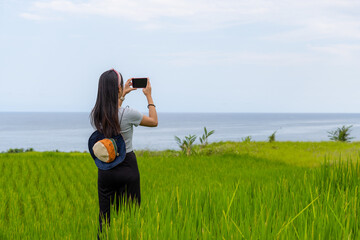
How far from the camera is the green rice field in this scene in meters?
2.44

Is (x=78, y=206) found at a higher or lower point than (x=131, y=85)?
lower

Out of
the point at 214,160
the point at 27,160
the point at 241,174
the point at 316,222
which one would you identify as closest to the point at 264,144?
the point at 214,160

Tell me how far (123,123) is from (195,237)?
4.85ft

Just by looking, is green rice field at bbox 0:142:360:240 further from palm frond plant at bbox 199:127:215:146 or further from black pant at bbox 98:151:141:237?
palm frond plant at bbox 199:127:215:146

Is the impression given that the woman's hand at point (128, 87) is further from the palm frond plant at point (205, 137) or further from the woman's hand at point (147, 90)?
the palm frond plant at point (205, 137)

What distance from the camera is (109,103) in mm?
3373

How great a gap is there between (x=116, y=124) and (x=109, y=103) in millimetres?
211

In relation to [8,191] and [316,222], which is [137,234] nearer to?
[316,222]

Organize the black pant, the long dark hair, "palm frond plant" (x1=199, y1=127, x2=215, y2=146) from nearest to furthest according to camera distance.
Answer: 1. the long dark hair
2. the black pant
3. "palm frond plant" (x1=199, y1=127, x2=215, y2=146)

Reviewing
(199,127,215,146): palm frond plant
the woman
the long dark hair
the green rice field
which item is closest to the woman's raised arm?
the woman

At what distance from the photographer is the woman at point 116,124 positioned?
11.1 ft

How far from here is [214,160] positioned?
1015cm

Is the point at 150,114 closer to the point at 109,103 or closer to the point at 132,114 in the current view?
the point at 132,114

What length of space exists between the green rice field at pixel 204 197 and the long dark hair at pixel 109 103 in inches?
30.7
